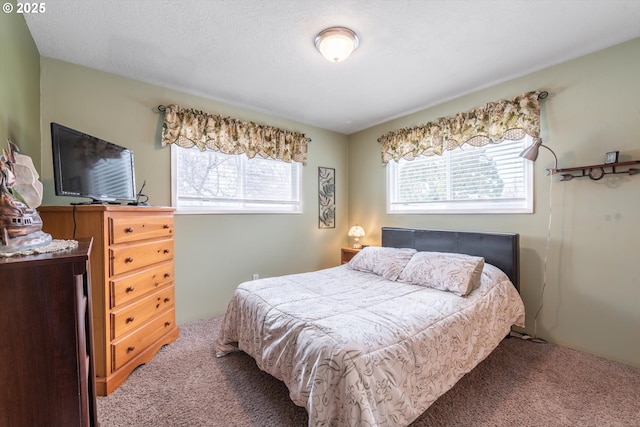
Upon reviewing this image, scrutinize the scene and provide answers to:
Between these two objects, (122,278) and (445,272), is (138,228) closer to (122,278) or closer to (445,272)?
(122,278)

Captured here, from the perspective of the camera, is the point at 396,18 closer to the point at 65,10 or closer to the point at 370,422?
the point at 65,10

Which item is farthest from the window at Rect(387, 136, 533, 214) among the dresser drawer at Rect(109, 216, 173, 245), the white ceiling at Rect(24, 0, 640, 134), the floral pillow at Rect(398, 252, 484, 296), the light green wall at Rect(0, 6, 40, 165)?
the light green wall at Rect(0, 6, 40, 165)

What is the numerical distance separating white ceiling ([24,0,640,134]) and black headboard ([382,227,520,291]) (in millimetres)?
1567

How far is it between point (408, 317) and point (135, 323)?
197 centimetres

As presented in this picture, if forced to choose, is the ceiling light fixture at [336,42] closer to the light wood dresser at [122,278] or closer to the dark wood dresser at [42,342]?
the light wood dresser at [122,278]

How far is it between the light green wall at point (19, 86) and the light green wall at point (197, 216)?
20 centimetres

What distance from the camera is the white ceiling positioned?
180 centimetres

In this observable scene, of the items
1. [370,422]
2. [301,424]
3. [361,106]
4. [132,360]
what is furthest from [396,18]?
[132,360]

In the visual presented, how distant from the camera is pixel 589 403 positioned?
172 cm

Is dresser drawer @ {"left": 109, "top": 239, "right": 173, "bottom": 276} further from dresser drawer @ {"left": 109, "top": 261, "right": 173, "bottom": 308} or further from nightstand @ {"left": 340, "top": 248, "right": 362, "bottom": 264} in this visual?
nightstand @ {"left": 340, "top": 248, "right": 362, "bottom": 264}

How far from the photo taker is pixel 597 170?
89.0 inches

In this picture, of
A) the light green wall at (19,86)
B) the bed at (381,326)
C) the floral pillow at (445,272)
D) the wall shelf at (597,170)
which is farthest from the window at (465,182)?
the light green wall at (19,86)

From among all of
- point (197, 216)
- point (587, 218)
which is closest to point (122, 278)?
point (197, 216)

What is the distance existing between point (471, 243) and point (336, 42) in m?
2.28
